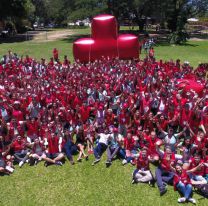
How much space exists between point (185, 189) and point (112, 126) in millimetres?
3776

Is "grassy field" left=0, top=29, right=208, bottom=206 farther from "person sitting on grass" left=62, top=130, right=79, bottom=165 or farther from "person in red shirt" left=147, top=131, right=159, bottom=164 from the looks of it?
"person in red shirt" left=147, top=131, right=159, bottom=164

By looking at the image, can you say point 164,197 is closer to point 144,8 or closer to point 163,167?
point 163,167

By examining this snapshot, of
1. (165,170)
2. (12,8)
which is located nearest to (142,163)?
(165,170)

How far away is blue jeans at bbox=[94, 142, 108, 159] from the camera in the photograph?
36.4 ft

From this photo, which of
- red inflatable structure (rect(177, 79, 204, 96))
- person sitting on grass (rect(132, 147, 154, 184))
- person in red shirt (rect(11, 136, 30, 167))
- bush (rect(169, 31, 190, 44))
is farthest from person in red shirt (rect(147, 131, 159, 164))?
bush (rect(169, 31, 190, 44))

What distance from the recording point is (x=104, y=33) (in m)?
22.1

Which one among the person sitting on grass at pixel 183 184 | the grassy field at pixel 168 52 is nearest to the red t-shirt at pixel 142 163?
the person sitting on grass at pixel 183 184

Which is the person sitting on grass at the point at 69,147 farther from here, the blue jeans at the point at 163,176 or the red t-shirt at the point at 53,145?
the blue jeans at the point at 163,176

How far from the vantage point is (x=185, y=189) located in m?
8.91

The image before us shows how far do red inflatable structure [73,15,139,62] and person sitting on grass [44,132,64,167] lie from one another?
11896 mm

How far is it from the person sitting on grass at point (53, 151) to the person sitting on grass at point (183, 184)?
12.1 feet

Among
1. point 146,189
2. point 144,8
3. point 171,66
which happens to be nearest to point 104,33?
point 171,66

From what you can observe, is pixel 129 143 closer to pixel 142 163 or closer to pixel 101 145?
pixel 101 145

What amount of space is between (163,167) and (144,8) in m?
36.9
